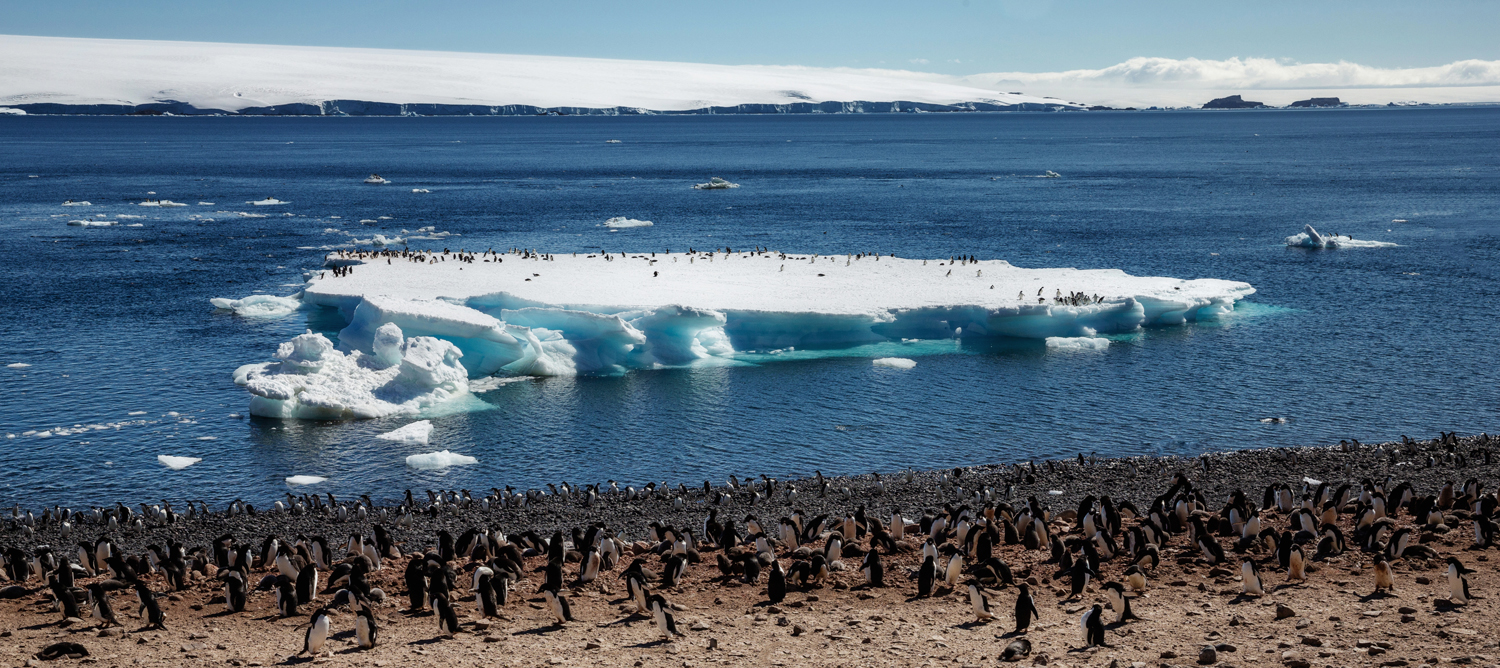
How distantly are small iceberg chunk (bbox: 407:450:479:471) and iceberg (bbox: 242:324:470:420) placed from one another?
147 inches

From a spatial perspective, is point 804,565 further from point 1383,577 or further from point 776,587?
point 1383,577

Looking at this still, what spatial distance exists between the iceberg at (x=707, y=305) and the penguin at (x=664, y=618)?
1872cm

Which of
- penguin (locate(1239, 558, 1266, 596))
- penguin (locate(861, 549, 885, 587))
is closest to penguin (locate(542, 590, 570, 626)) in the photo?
penguin (locate(861, 549, 885, 587))

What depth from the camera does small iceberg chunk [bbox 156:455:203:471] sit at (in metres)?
24.1

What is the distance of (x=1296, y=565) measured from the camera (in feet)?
44.2

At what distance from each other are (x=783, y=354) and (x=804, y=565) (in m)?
20.4

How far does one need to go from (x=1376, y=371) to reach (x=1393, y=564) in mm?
20640

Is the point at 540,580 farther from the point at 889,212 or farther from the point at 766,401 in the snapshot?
the point at 889,212

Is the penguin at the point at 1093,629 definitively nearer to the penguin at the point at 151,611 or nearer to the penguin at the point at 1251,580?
the penguin at the point at 1251,580

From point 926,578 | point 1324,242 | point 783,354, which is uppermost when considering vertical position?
point 1324,242

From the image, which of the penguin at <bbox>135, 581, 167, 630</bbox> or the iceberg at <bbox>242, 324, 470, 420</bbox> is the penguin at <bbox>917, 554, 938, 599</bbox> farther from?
the iceberg at <bbox>242, 324, 470, 420</bbox>

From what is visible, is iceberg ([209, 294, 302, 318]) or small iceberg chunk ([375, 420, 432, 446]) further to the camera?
iceberg ([209, 294, 302, 318])

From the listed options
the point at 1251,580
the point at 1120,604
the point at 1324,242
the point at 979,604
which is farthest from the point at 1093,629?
the point at 1324,242

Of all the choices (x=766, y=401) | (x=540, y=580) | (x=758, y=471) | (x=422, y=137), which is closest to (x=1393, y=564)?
(x=540, y=580)
